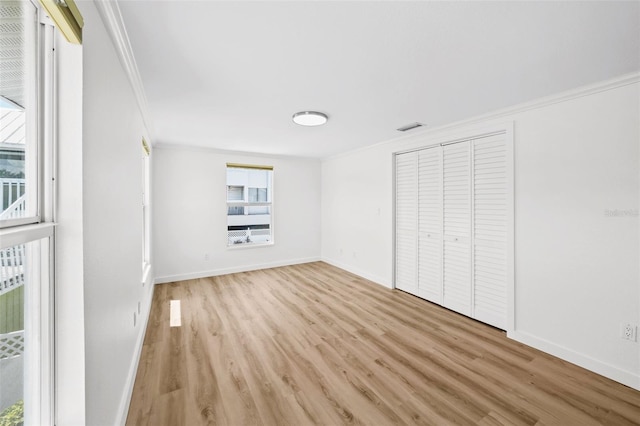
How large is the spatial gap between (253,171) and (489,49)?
4.65 meters

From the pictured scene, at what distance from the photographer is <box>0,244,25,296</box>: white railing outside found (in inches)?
28.6

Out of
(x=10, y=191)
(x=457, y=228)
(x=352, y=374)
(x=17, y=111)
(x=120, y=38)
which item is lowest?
(x=352, y=374)

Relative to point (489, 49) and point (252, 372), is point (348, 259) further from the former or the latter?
point (489, 49)

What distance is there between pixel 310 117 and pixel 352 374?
8.20 feet

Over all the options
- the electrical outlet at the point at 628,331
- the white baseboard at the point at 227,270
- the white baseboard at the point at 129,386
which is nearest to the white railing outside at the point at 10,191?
the white baseboard at the point at 129,386

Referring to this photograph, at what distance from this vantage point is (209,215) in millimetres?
4816

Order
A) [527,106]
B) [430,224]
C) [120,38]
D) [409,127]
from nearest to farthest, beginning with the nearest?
1. [120,38]
2. [527,106]
3. [409,127]
4. [430,224]

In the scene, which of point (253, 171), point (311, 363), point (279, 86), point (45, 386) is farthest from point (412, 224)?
point (45, 386)

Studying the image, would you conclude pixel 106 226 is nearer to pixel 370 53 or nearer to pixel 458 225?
pixel 370 53

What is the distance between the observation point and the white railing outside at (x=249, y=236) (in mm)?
5246

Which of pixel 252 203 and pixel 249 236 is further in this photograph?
pixel 249 236

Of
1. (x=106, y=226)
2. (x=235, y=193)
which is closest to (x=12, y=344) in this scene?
(x=106, y=226)

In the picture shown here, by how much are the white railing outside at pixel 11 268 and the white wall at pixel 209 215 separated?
13.0ft

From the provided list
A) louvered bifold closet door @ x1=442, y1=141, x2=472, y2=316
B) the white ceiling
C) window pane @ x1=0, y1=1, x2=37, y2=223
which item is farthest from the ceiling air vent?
window pane @ x1=0, y1=1, x2=37, y2=223
